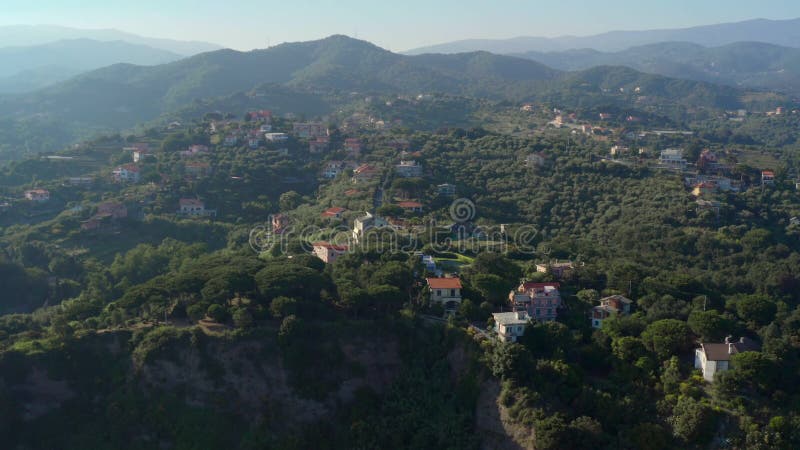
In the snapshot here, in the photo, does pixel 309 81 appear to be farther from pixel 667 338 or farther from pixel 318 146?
pixel 667 338

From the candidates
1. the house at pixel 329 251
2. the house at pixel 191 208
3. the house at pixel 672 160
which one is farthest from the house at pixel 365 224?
the house at pixel 672 160

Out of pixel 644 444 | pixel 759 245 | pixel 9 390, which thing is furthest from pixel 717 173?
pixel 9 390

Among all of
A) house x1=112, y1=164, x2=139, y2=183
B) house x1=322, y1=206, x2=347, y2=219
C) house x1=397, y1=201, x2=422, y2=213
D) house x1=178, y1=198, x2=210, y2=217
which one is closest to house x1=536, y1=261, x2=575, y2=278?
house x1=397, y1=201, x2=422, y2=213

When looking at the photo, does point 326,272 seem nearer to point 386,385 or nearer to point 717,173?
point 386,385

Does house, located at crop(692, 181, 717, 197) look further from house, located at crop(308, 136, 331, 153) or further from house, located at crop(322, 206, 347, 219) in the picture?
house, located at crop(308, 136, 331, 153)

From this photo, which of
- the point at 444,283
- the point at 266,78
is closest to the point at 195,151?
the point at 444,283
